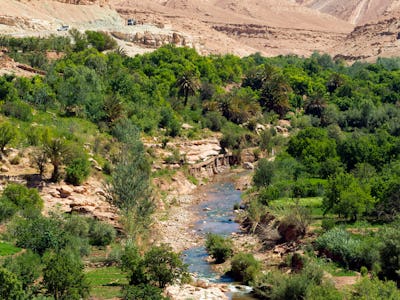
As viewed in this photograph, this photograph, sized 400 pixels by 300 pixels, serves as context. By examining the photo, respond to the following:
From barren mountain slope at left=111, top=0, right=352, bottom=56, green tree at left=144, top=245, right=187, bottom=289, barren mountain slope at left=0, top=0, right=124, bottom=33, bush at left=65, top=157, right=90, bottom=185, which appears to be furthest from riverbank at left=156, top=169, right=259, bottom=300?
barren mountain slope at left=111, top=0, right=352, bottom=56

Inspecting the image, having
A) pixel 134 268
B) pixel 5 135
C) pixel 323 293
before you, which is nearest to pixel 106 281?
pixel 134 268

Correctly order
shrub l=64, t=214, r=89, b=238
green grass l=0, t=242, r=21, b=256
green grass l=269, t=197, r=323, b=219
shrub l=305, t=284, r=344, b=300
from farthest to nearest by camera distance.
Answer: green grass l=269, t=197, r=323, b=219, shrub l=64, t=214, r=89, b=238, green grass l=0, t=242, r=21, b=256, shrub l=305, t=284, r=344, b=300

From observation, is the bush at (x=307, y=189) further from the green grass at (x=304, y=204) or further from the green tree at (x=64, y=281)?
the green tree at (x=64, y=281)

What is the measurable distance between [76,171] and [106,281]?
1374 centimetres

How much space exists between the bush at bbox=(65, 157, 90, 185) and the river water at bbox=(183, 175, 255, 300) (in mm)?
7200

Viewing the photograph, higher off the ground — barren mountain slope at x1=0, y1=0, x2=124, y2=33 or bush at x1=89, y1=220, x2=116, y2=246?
barren mountain slope at x1=0, y1=0, x2=124, y2=33

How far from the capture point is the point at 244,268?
30859mm

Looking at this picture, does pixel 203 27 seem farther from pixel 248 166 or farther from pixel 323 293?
pixel 323 293

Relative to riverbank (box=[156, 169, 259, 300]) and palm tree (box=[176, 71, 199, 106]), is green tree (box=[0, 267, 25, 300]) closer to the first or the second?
riverbank (box=[156, 169, 259, 300])

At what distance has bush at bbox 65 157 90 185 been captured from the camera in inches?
1602

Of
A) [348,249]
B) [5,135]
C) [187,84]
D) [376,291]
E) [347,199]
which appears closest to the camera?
[376,291]

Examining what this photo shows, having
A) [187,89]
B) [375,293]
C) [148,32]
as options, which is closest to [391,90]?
[187,89]

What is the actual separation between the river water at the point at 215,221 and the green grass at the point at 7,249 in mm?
8034

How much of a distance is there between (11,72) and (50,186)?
2615cm
